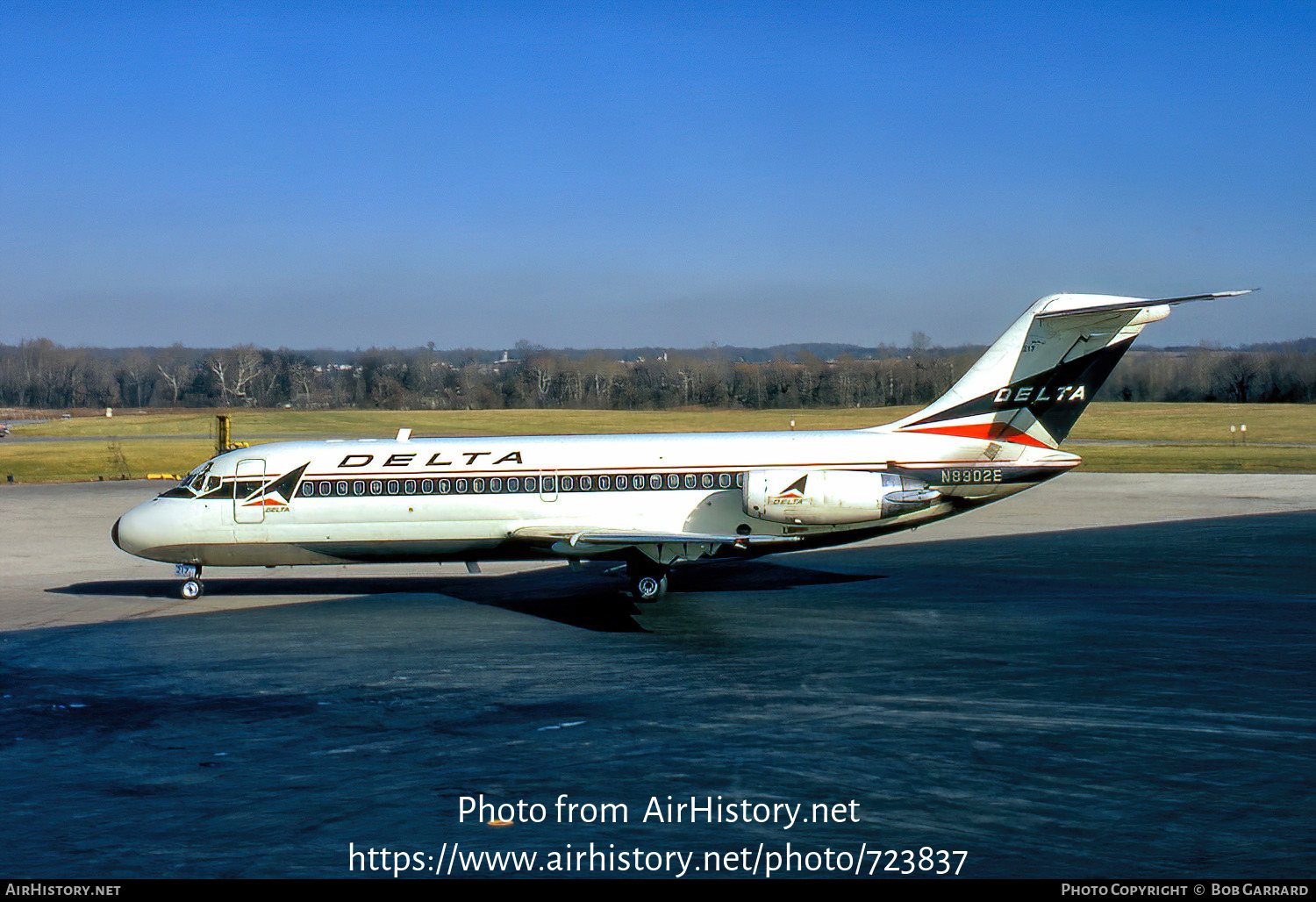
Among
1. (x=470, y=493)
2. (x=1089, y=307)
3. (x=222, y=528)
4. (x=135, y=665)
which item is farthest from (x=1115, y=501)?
(x=135, y=665)

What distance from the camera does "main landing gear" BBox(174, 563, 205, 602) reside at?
24.0m

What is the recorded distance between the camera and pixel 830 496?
22.0 m

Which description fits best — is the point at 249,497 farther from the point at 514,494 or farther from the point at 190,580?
the point at 514,494

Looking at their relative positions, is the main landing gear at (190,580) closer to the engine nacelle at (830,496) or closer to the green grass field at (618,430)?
the engine nacelle at (830,496)

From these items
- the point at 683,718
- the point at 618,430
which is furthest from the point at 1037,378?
the point at 618,430

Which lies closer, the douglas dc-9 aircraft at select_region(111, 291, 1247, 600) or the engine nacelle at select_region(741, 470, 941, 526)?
the engine nacelle at select_region(741, 470, 941, 526)

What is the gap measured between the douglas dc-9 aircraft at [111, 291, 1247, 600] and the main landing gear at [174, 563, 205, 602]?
0.63m

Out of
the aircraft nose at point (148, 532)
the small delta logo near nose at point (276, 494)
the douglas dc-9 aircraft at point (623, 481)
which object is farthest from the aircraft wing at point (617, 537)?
the aircraft nose at point (148, 532)

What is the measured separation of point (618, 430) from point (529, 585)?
57.4m

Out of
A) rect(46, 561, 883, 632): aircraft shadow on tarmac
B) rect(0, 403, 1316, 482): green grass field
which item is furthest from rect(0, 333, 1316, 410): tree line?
rect(46, 561, 883, 632): aircraft shadow on tarmac

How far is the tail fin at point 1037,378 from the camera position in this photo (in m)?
22.8

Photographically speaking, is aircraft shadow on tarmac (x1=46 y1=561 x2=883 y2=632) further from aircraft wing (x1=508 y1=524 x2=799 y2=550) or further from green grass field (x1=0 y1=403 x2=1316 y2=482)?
green grass field (x1=0 y1=403 x2=1316 y2=482)

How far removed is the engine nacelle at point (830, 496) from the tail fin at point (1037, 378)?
209cm
